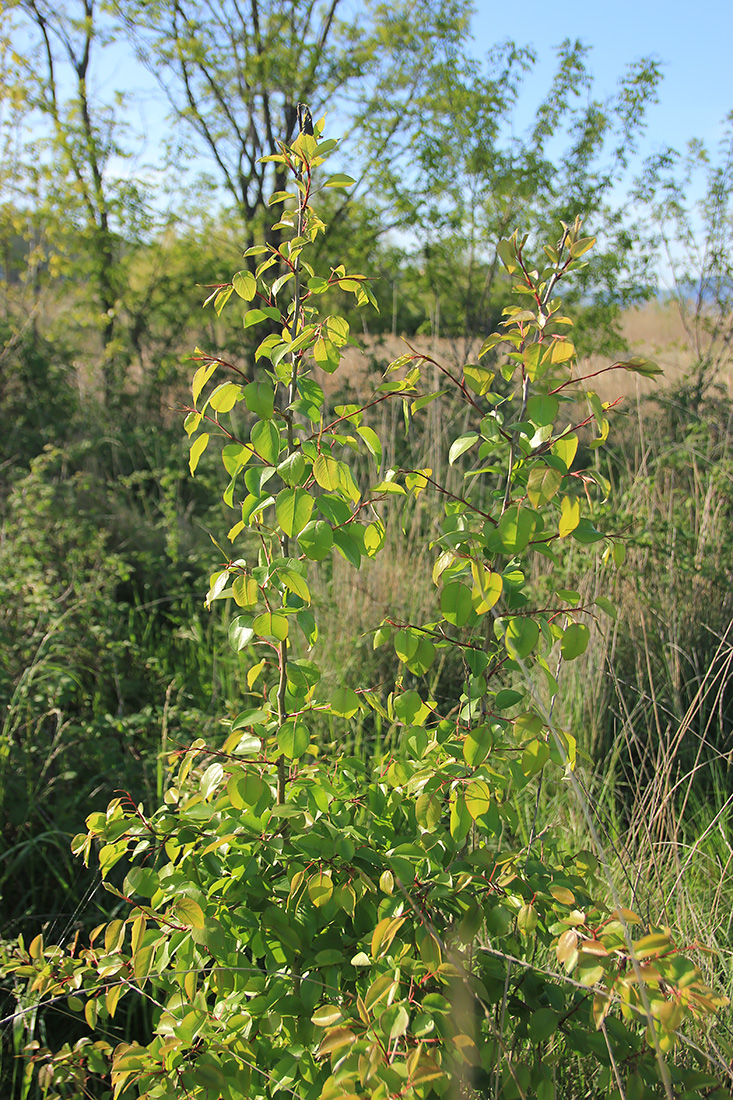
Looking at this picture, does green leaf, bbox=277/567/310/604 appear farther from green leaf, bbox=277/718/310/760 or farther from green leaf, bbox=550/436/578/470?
green leaf, bbox=550/436/578/470

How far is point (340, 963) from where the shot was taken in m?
1.01

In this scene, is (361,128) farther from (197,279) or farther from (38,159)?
(38,159)

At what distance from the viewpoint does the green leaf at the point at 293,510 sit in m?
0.89

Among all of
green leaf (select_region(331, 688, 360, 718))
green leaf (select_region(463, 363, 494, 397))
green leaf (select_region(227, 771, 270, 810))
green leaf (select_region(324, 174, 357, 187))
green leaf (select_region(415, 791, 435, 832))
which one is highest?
green leaf (select_region(324, 174, 357, 187))

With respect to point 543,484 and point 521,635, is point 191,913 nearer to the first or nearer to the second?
point 521,635

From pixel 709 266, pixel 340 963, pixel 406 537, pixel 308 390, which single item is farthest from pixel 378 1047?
pixel 709 266

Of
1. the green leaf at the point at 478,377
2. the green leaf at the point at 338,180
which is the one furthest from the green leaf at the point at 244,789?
the green leaf at the point at 338,180

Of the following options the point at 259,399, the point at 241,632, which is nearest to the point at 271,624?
the point at 241,632

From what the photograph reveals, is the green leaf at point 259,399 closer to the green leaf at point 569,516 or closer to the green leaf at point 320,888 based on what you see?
the green leaf at point 569,516

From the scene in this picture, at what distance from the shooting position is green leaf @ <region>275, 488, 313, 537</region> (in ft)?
2.91

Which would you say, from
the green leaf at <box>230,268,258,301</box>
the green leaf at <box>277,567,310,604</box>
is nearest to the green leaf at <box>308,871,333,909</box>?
the green leaf at <box>277,567,310,604</box>

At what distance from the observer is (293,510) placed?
89cm

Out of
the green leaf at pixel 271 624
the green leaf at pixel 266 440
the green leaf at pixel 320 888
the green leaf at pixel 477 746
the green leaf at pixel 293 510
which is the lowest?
the green leaf at pixel 320 888

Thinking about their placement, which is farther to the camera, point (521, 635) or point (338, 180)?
point (338, 180)
